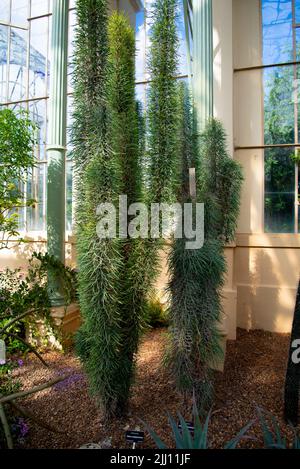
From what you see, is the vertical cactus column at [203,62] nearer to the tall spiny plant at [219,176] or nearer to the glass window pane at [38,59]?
the tall spiny plant at [219,176]

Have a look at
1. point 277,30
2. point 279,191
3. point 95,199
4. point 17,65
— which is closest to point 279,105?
point 277,30

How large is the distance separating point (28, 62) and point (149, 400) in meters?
5.53

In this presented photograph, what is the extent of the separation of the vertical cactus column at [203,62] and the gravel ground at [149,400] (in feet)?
5.96

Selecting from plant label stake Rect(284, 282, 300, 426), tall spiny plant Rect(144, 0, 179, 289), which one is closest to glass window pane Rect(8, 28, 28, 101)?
tall spiny plant Rect(144, 0, 179, 289)

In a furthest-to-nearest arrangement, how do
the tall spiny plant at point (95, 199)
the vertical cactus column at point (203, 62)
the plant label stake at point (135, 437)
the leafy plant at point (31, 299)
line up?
1. the leafy plant at point (31, 299)
2. the vertical cactus column at point (203, 62)
3. the tall spiny plant at point (95, 199)
4. the plant label stake at point (135, 437)

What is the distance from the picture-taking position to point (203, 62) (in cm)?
244

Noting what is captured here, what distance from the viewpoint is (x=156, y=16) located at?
5.93 ft

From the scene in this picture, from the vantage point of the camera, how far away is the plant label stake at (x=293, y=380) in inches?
70.5

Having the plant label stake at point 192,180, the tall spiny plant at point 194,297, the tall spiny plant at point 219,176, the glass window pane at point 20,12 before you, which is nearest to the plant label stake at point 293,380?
the tall spiny plant at point 194,297

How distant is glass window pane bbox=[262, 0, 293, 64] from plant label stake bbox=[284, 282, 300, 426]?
3.69 meters

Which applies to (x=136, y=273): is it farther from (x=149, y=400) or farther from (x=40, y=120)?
(x=40, y=120)

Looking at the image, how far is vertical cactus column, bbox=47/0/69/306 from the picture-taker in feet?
10.4
